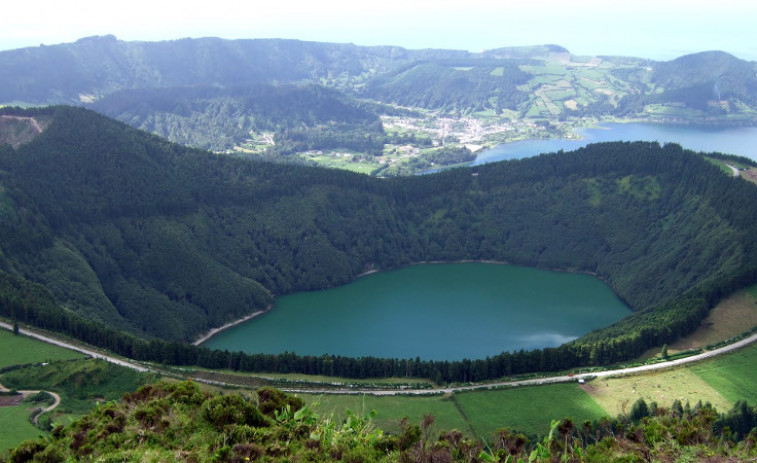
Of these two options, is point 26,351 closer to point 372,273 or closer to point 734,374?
point 372,273

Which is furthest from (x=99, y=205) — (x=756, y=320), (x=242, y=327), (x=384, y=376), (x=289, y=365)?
(x=756, y=320)

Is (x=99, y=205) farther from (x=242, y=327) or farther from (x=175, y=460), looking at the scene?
(x=175, y=460)

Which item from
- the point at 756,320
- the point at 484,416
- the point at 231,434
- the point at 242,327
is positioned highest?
the point at 231,434

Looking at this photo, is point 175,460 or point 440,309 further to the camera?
point 440,309

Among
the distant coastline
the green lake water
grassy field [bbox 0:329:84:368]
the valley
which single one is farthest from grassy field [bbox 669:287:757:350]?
grassy field [bbox 0:329:84:368]

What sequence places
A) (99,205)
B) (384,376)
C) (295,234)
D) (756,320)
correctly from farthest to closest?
(295,234)
(99,205)
(756,320)
(384,376)

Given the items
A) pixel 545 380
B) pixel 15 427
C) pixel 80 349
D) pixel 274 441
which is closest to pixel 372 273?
pixel 545 380

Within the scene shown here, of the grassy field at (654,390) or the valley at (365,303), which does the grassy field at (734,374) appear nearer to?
the valley at (365,303)
